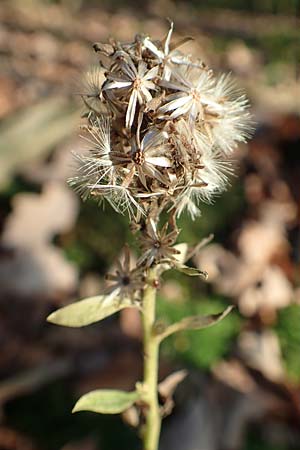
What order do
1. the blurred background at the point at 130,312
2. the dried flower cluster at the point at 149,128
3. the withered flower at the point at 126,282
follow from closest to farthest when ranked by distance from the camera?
the dried flower cluster at the point at 149,128
the withered flower at the point at 126,282
the blurred background at the point at 130,312

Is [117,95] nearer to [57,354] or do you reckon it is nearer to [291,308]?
[57,354]

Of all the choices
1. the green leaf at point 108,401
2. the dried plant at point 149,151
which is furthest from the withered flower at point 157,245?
the green leaf at point 108,401

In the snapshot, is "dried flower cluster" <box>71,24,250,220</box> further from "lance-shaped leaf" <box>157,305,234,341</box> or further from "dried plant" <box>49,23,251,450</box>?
"lance-shaped leaf" <box>157,305,234,341</box>

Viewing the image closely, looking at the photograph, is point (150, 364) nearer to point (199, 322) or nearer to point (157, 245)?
point (199, 322)

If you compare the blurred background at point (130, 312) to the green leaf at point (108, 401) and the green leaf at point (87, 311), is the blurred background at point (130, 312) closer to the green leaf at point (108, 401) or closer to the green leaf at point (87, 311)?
the green leaf at point (87, 311)

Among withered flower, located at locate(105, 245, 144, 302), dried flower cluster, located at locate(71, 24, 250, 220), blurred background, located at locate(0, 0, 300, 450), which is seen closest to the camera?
dried flower cluster, located at locate(71, 24, 250, 220)

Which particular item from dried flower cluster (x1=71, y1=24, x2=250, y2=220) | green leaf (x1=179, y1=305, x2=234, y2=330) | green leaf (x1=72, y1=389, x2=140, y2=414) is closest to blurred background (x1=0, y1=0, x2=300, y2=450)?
dried flower cluster (x1=71, y1=24, x2=250, y2=220)

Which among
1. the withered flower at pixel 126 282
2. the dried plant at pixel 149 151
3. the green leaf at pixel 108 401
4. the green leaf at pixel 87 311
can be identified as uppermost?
the dried plant at pixel 149 151

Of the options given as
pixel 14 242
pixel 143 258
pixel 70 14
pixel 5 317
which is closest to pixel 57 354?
pixel 5 317
